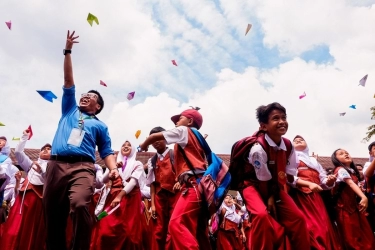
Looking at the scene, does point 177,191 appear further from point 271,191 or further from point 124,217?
point 271,191

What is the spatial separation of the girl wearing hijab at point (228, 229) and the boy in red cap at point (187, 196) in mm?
5495

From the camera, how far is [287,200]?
152 inches

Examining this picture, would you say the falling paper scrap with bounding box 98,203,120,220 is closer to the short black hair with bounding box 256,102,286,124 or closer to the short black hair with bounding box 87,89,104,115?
the short black hair with bounding box 87,89,104,115

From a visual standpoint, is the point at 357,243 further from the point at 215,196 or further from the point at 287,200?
the point at 215,196

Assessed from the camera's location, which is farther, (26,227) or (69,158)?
(26,227)

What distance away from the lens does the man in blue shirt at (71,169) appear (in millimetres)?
3219

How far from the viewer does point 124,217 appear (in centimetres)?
584

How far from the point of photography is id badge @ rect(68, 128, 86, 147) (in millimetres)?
3537

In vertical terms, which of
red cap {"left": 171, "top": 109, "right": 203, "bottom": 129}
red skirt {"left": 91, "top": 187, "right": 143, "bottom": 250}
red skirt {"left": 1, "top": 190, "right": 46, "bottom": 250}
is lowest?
red skirt {"left": 1, "top": 190, "right": 46, "bottom": 250}

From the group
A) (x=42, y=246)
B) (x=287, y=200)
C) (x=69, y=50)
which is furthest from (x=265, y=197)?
(x=42, y=246)

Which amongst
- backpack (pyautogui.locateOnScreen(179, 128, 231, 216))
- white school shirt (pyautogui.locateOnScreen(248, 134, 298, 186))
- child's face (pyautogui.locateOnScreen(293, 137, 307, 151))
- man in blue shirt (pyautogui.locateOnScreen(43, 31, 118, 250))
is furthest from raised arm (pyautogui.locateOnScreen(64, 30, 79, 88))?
child's face (pyautogui.locateOnScreen(293, 137, 307, 151))

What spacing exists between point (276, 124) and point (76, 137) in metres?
2.02

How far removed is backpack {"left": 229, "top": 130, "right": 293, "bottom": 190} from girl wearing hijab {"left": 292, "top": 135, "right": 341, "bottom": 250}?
3.33ft

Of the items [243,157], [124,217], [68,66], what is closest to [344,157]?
[243,157]
